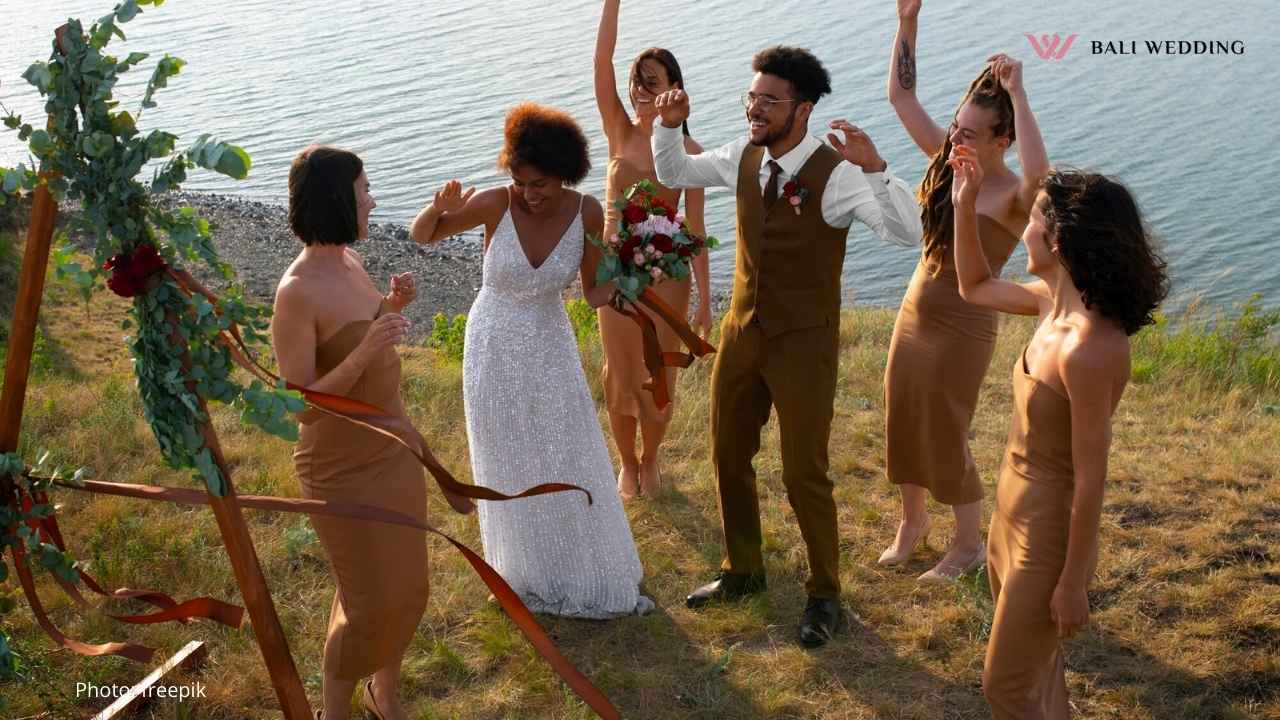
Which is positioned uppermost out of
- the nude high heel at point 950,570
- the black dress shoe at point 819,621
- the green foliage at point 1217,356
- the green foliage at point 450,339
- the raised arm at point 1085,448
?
the raised arm at point 1085,448

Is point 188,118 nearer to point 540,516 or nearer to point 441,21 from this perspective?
point 441,21

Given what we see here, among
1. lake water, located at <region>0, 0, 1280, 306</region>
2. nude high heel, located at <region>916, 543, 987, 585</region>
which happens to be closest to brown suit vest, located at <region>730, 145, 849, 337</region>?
nude high heel, located at <region>916, 543, 987, 585</region>

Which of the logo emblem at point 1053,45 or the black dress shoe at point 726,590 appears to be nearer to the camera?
the black dress shoe at point 726,590

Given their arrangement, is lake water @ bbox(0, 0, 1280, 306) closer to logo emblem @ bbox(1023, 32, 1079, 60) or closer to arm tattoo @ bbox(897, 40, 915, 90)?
logo emblem @ bbox(1023, 32, 1079, 60)

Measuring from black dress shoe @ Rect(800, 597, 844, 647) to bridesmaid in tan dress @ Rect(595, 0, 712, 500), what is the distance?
1663 millimetres

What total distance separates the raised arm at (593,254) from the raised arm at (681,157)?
1.22ft

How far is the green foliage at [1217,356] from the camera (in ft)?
27.0

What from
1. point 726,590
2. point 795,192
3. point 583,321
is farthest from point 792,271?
point 583,321

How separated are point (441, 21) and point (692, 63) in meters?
9.04

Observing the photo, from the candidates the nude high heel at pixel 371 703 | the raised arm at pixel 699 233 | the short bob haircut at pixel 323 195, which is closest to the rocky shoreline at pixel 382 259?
the raised arm at pixel 699 233

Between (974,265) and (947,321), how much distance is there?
1067 millimetres

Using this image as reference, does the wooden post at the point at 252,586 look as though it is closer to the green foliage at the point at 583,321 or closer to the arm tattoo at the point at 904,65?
the arm tattoo at the point at 904,65

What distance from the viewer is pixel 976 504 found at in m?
5.75

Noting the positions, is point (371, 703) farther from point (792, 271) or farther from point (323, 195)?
point (792, 271)
